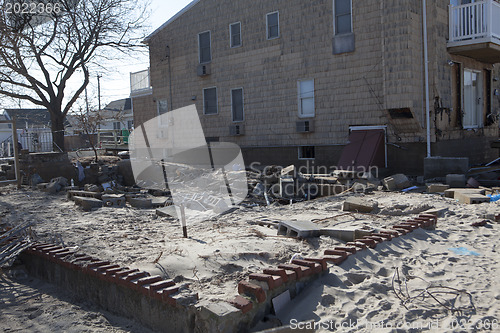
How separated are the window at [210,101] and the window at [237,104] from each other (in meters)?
0.99

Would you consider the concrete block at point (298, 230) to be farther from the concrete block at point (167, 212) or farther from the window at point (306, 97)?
the window at point (306, 97)

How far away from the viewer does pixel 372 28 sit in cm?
1545

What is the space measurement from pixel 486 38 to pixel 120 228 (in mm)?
12751

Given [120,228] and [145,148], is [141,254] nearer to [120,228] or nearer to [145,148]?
[120,228]

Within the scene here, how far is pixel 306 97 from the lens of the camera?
17.6 meters

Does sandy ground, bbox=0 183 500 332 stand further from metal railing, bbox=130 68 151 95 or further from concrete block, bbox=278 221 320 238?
metal railing, bbox=130 68 151 95

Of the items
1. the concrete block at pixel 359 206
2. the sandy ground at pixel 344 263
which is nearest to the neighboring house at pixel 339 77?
the sandy ground at pixel 344 263

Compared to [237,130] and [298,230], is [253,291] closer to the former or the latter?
[298,230]

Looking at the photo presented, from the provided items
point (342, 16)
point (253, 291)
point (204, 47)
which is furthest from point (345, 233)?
point (204, 47)

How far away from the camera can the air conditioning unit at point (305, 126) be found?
684 inches

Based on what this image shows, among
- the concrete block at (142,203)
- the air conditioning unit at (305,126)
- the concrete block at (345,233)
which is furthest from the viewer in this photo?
the air conditioning unit at (305,126)

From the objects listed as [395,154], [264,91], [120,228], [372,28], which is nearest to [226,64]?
[264,91]

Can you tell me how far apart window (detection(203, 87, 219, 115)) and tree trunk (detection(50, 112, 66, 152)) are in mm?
7721

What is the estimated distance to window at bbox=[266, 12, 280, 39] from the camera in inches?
716
